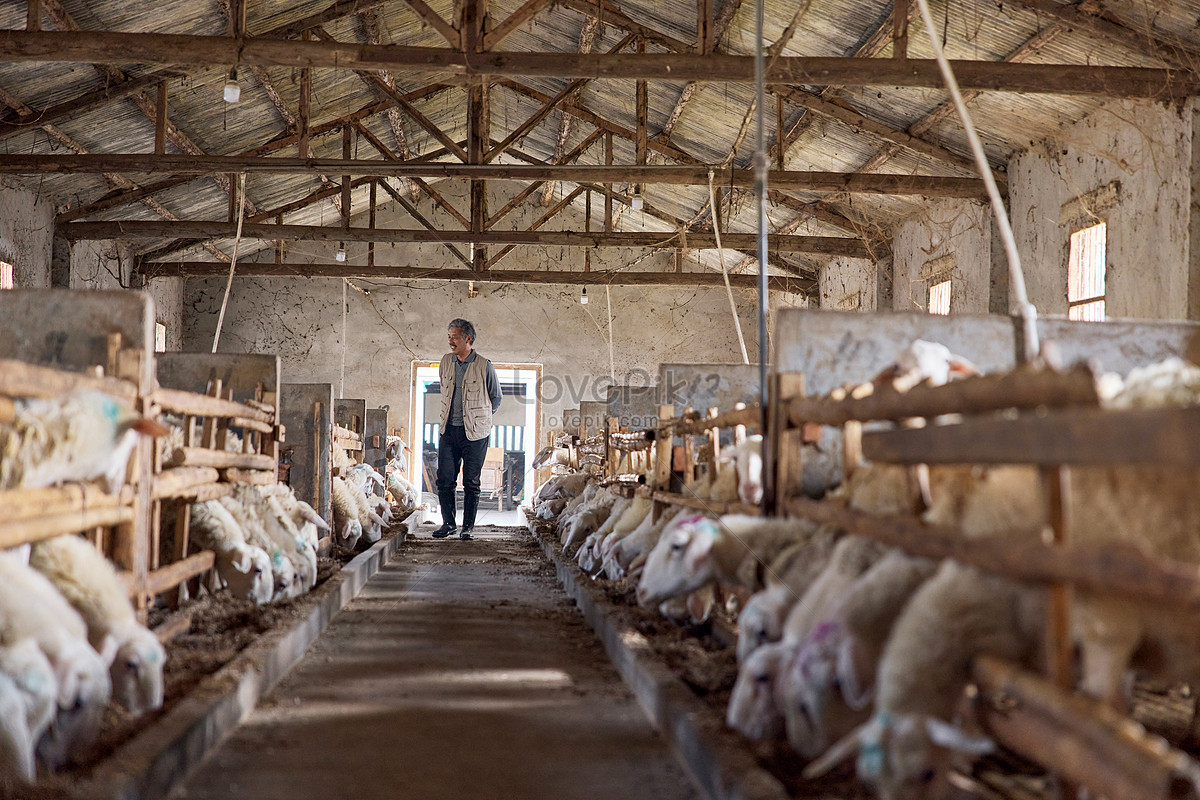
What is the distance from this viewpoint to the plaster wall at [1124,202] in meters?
7.62

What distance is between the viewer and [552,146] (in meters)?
16.7

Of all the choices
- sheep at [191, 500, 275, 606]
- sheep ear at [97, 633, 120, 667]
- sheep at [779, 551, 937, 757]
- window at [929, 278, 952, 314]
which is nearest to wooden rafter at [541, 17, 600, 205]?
window at [929, 278, 952, 314]

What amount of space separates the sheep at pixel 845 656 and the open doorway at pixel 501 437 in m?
15.2

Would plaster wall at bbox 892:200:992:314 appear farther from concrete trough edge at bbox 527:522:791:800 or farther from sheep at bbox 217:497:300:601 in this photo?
sheep at bbox 217:497:300:601

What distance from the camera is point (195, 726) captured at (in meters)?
2.84


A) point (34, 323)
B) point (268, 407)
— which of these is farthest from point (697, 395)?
point (34, 323)

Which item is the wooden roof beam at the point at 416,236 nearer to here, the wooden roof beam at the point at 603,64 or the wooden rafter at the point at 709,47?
the wooden rafter at the point at 709,47

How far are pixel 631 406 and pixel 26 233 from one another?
731cm

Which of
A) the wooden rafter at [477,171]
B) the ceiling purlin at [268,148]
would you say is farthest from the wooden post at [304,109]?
the ceiling purlin at [268,148]

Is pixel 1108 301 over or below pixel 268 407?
over

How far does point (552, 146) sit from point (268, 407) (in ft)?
36.6

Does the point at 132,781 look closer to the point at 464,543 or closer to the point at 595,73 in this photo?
the point at 595,73

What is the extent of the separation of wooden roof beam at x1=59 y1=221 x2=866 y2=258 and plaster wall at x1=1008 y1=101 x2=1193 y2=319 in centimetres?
362

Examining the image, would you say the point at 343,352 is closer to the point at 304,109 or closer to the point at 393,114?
the point at 393,114
